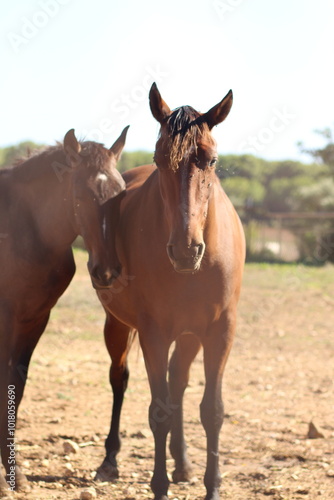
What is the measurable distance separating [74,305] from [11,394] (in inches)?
239

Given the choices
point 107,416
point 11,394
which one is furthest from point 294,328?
point 11,394

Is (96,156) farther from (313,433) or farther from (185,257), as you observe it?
(313,433)

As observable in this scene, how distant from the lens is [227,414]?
5.48m

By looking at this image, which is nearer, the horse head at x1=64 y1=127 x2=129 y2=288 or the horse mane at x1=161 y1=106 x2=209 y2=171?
the horse mane at x1=161 y1=106 x2=209 y2=171

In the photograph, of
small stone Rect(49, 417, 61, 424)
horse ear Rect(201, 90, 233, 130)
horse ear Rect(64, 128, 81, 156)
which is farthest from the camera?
small stone Rect(49, 417, 61, 424)

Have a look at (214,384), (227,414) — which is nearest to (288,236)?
(227,414)

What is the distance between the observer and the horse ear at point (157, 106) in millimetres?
3373

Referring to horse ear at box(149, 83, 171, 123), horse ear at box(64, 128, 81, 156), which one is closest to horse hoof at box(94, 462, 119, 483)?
horse ear at box(64, 128, 81, 156)

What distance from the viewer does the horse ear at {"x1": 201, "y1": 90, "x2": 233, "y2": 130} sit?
3.31 metres

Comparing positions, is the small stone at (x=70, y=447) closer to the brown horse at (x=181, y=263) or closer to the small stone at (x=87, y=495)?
the small stone at (x=87, y=495)

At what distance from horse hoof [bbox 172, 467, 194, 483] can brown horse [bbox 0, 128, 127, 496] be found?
103cm

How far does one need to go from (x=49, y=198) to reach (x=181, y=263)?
1.45 m

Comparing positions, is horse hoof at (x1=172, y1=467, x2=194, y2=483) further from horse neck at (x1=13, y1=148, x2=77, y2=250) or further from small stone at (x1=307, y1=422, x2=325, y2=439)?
horse neck at (x1=13, y1=148, x2=77, y2=250)

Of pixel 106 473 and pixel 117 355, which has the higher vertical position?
pixel 117 355
